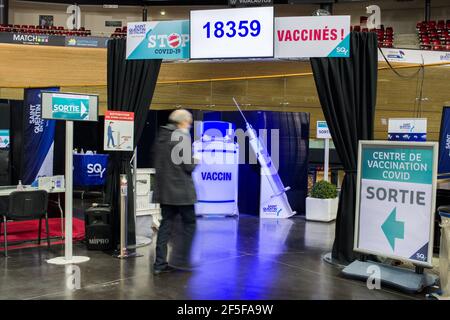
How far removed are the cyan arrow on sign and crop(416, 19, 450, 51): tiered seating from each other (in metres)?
11.5

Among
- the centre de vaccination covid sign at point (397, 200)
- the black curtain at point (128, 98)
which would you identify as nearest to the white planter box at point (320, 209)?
the centre de vaccination covid sign at point (397, 200)

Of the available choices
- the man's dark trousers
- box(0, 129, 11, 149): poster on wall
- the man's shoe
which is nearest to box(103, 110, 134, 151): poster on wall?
the man's dark trousers

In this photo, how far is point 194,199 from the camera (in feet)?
15.3

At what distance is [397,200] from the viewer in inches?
177

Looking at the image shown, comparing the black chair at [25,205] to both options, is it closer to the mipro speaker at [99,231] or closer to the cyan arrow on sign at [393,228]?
the mipro speaker at [99,231]

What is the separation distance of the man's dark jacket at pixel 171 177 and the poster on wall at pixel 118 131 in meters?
1.05

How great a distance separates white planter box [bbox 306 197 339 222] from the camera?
8.13 m

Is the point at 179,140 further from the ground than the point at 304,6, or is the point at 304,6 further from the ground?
the point at 304,6

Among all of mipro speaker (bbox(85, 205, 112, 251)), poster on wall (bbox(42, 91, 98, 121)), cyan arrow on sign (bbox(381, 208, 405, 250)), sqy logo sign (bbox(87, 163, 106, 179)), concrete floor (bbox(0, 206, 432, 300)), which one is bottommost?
concrete floor (bbox(0, 206, 432, 300))

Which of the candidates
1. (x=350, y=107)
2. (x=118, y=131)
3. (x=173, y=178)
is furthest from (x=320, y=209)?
(x=173, y=178)

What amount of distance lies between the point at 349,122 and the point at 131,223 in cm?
284

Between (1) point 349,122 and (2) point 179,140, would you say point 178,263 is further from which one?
(1) point 349,122

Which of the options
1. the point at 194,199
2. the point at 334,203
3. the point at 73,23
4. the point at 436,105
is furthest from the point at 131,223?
the point at 73,23

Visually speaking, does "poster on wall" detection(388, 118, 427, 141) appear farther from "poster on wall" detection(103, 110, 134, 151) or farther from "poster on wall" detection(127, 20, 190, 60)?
"poster on wall" detection(103, 110, 134, 151)
